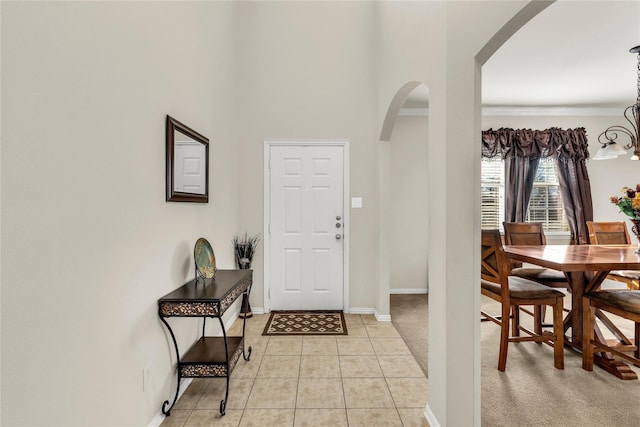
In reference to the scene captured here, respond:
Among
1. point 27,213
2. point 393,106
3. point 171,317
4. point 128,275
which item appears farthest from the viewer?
point 393,106

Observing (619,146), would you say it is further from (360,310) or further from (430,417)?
(430,417)

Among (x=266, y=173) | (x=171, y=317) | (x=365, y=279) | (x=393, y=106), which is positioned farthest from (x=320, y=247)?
(x=171, y=317)

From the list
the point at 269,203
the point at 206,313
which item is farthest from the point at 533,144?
the point at 206,313

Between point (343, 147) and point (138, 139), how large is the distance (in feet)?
8.11

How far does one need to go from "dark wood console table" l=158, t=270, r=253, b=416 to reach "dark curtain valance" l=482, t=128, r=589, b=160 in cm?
422

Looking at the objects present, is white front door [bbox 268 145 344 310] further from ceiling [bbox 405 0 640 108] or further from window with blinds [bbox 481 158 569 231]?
window with blinds [bbox 481 158 569 231]

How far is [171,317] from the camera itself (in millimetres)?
2016

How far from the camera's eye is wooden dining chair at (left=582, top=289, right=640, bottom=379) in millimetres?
2240

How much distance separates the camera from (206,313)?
1.86m

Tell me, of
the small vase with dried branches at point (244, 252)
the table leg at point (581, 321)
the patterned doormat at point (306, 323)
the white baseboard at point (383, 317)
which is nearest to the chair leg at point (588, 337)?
the table leg at point (581, 321)

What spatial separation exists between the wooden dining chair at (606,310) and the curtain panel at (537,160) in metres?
2.55

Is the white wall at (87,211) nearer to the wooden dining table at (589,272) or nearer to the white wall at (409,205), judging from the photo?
the wooden dining table at (589,272)

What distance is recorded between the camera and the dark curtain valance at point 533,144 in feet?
15.8

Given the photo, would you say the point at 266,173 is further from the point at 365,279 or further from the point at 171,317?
the point at 171,317
